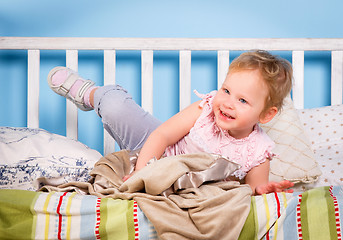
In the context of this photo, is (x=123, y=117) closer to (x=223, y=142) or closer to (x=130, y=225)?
(x=223, y=142)

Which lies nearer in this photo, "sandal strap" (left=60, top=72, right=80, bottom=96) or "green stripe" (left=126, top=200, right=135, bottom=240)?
"green stripe" (left=126, top=200, right=135, bottom=240)

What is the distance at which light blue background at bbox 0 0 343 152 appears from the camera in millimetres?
1767

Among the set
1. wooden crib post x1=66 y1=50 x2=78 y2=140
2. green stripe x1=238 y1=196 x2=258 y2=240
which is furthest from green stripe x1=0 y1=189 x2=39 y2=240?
wooden crib post x1=66 y1=50 x2=78 y2=140

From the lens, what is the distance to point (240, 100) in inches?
43.3

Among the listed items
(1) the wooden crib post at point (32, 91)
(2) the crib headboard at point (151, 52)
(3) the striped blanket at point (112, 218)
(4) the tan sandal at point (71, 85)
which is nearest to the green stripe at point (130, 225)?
(3) the striped blanket at point (112, 218)

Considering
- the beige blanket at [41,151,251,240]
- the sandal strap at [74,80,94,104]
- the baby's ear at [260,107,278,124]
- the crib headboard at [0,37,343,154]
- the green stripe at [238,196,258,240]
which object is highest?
the crib headboard at [0,37,343,154]

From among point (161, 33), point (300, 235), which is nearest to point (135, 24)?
point (161, 33)

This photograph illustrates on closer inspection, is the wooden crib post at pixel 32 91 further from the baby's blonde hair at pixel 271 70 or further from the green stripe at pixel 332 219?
the green stripe at pixel 332 219

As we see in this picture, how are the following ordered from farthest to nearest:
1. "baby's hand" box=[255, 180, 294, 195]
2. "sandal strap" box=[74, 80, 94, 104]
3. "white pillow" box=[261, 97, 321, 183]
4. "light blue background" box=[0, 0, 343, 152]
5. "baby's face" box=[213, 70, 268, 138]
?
"light blue background" box=[0, 0, 343, 152] < "sandal strap" box=[74, 80, 94, 104] < "white pillow" box=[261, 97, 321, 183] < "baby's face" box=[213, 70, 268, 138] < "baby's hand" box=[255, 180, 294, 195]

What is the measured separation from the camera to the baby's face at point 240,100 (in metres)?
1.09

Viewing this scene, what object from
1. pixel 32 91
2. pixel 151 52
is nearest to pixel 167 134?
pixel 151 52

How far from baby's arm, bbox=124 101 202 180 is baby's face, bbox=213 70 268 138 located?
106mm

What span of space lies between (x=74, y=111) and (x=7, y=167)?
0.59 m

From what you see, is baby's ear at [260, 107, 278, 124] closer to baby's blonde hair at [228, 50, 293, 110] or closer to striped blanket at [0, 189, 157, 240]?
baby's blonde hair at [228, 50, 293, 110]
